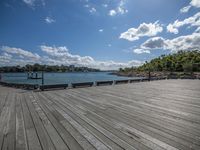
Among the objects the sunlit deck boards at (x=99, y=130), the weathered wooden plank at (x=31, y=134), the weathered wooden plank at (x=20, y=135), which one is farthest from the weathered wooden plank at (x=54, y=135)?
the weathered wooden plank at (x=20, y=135)

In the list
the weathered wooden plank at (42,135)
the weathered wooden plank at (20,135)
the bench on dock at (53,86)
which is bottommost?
the weathered wooden plank at (20,135)

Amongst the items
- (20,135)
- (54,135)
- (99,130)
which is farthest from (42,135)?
(99,130)

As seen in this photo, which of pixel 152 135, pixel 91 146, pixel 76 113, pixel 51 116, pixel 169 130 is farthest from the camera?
pixel 76 113

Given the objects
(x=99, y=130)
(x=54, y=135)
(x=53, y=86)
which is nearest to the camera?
(x=54, y=135)

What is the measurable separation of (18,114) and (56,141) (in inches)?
104

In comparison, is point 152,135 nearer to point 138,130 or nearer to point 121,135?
point 138,130

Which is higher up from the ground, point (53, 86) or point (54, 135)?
point (53, 86)

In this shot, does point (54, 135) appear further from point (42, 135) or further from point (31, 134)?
point (31, 134)

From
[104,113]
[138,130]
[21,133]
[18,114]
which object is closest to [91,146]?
[138,130]

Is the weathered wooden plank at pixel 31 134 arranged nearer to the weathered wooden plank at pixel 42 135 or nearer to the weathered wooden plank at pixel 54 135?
the weathered wooden plank at pixel 42 135

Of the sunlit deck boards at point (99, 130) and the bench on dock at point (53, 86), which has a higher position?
the bench on dock at point (53, 86)

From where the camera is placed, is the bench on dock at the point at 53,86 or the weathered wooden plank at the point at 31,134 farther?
the bench on dock at the point at 53,86

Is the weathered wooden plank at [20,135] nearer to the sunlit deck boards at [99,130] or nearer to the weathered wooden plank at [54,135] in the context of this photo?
the sunlit deck boards at [99,130]

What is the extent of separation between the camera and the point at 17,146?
2695mm
